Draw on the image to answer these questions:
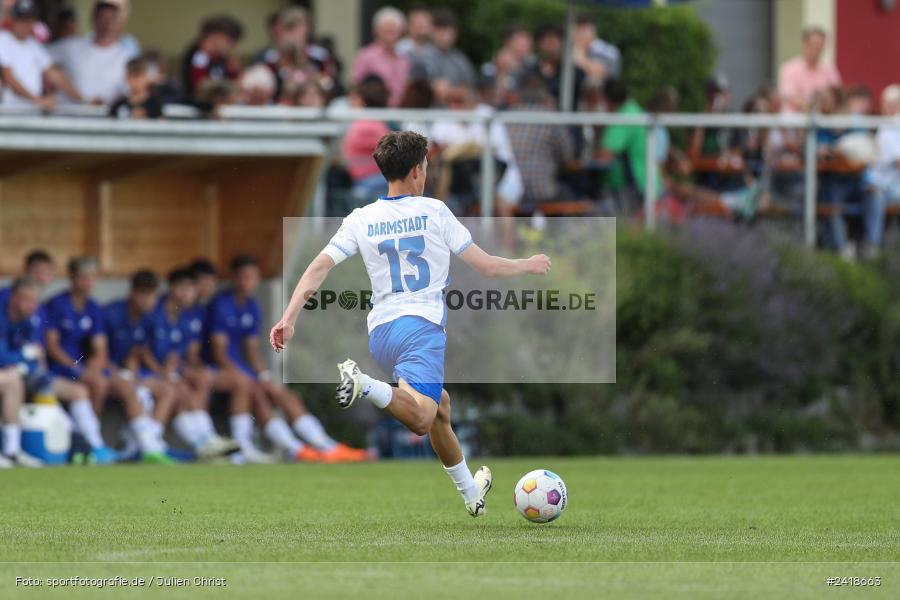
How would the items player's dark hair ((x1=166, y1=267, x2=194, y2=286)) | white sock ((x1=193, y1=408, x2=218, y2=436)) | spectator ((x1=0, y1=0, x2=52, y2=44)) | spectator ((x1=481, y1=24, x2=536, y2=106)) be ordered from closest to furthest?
spectator ((x1=0, y1=0, x2=52, y2=44)) → white sock ((x1=193, y1=408, x2=218, y2=436)) → player's dark hair ((x1=166, y1=267, x2=194, y2=286)) → spectator ((x1=481, y1=24, x2=536, y2=106))

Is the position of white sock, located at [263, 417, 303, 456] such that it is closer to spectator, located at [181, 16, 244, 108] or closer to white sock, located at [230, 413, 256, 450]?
white sock, located at [230, 413, 256, 450]

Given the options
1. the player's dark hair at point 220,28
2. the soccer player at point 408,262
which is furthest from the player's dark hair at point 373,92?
the soccer player at point 408,262

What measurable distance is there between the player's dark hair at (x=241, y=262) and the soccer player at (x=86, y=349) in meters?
1.56

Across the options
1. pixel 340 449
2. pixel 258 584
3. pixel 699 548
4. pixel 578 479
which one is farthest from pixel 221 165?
pixel 258 584

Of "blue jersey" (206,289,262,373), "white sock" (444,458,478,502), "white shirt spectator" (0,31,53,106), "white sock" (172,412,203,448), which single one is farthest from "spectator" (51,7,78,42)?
"white sock" (444,458,478,502)

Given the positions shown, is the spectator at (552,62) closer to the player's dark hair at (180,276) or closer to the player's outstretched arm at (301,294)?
the player's dark hair at (180,276)

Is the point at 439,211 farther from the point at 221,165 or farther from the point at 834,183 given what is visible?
the point at 834,183

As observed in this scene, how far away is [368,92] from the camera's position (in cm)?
1772

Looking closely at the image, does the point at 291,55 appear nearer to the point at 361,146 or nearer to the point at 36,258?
the point at 361,146

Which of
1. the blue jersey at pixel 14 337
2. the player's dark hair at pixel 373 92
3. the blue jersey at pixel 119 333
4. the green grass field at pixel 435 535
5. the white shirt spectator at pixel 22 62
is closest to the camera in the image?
the green grass field at pixel 435 535

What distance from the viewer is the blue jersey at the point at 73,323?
1666 cm

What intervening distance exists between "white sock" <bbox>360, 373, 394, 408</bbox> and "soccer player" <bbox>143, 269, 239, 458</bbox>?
7798 millimetres

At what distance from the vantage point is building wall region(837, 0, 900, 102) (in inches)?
1043

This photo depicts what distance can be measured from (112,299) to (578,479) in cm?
609
